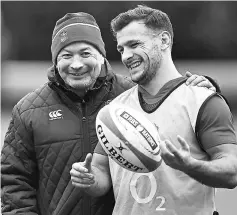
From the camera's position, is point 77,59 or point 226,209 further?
point 226,209

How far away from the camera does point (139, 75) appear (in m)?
3.84

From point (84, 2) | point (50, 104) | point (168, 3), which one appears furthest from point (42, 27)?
point (50, 104)

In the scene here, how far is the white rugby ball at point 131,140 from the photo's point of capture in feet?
11.7

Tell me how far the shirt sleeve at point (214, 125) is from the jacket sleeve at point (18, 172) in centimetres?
125

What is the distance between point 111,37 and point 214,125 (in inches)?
510

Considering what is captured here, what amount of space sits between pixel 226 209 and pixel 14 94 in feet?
33.5

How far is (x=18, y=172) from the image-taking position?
4.40 meters

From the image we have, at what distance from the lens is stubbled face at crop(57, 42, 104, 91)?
13.9 ft

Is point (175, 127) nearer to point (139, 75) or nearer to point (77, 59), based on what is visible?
point (139, 75)

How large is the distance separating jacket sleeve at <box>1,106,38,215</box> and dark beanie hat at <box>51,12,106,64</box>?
52 centimetres

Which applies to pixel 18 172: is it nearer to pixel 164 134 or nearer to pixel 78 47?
pixel 78 47

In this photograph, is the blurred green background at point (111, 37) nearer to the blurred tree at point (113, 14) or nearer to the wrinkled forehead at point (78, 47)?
the blurred tree at point (113, 14)

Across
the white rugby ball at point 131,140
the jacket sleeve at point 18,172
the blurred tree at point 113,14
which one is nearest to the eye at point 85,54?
the jacket sleeve at point 18,172

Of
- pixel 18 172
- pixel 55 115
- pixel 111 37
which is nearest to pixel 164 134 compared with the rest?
pixel 55 115
